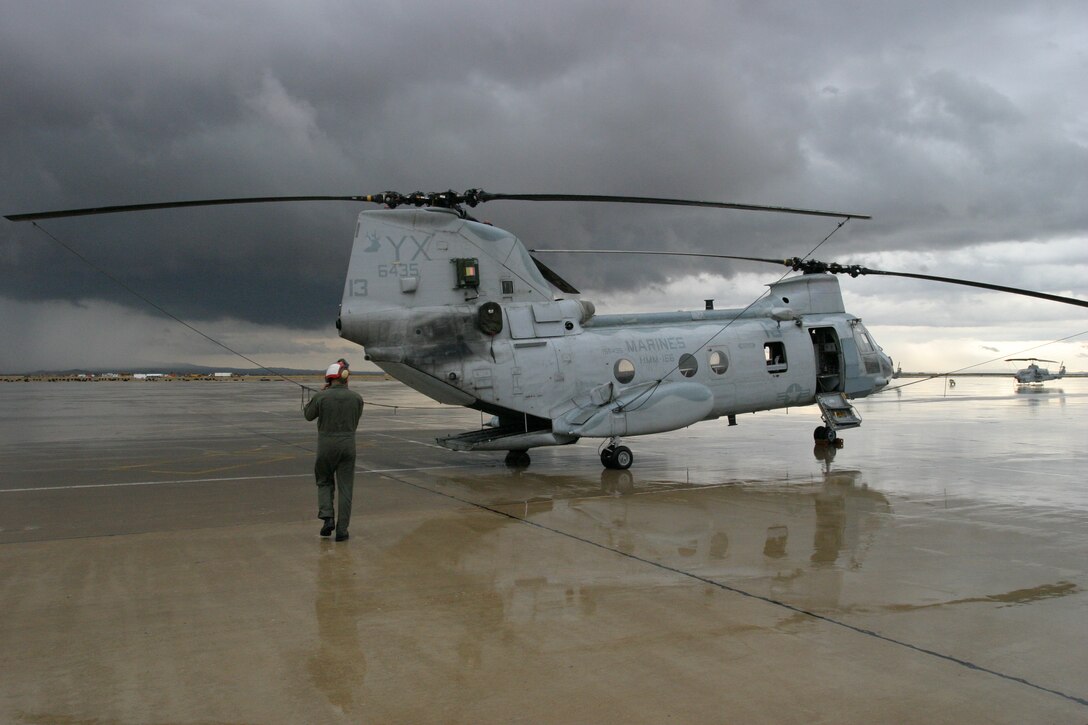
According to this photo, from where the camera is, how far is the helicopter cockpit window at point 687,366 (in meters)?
14.3

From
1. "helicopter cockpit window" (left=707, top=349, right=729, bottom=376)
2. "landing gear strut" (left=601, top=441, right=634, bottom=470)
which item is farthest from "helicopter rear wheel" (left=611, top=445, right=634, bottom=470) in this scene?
"helicopter cockpit window" (left=707, top=349, right=729, bottom=376)

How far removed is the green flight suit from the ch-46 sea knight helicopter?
4.16 meters

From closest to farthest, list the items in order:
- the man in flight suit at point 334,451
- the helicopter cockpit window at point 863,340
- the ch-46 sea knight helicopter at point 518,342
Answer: the man in flight suit at point 334,451 < the ch-46 sea knight helicopter at point 518,342 < the helicopter cockpit window at point 863,340

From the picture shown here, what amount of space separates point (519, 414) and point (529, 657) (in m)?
9.01

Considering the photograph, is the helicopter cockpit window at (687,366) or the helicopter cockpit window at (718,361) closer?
the helicopter cockpit window at (687,366)

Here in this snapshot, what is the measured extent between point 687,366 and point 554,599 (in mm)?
9124

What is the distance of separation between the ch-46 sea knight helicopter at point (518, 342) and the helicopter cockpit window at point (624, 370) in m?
0.02

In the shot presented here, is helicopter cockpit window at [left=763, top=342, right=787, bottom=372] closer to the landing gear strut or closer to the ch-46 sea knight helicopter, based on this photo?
the ch-46 sea knight helicopter

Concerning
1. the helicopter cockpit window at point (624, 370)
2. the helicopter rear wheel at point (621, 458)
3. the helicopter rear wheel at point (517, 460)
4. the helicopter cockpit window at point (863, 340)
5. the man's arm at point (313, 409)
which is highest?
the helicopter cockpit window at point (863, 340)

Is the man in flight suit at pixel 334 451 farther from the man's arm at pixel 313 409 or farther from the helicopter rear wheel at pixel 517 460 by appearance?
the helicopter rear wheel at pixel 517 460

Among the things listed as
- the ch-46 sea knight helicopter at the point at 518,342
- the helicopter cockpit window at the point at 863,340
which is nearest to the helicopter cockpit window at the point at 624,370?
the ch-46 sea knight helicopter at the point at 518,342

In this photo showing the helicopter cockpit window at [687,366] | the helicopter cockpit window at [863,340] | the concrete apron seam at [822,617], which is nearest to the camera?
the concrete apron seam at [822,617]

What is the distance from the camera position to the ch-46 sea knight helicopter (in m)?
12.6

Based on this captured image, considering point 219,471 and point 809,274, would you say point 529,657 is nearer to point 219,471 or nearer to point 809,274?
point 219,471
